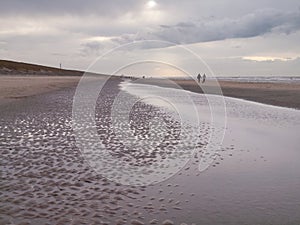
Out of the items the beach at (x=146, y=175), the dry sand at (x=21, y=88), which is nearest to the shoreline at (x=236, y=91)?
the dry sand at (x=21, y=88)

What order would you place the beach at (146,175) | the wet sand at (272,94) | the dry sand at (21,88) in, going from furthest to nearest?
the wet sand at (272,94), the dry sand at (21,88), the beach at (146,175)

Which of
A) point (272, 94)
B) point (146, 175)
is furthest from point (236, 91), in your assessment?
point (146, 175)

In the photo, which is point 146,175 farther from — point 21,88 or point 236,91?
point 236,91

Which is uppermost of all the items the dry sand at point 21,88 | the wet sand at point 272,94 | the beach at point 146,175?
the wet sand at point 272,94

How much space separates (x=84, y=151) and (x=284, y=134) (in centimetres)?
897

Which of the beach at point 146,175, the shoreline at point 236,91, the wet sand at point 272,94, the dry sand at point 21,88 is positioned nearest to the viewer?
the beach at point 146,175

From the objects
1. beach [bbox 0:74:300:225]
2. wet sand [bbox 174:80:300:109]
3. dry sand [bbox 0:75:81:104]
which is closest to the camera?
beach [bbox 0:74:300:225]

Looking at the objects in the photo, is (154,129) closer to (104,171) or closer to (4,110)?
(104,171)

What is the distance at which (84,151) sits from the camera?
35.4 feet

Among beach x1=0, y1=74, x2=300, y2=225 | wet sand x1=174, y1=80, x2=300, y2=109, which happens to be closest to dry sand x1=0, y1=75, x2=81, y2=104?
beach x1=0, y1=74, x2=300, y2=225

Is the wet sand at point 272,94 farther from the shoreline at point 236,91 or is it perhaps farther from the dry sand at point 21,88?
the dry sand at point 21,88

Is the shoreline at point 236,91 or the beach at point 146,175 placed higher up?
the shoreline at point 236,91

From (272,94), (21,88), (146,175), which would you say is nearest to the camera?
(146,175)

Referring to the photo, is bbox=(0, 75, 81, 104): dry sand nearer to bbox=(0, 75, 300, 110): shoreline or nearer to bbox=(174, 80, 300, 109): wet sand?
bbox=(0, 75, 300, 110): shoreline
